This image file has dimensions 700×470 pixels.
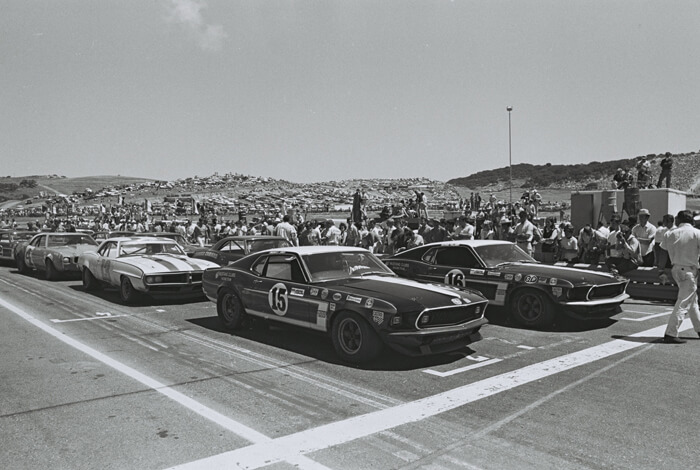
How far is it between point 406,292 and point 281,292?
1.69 m

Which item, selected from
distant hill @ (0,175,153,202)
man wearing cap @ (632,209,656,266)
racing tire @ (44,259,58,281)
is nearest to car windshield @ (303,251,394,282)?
man wearing cap @ (632,209,656,266)

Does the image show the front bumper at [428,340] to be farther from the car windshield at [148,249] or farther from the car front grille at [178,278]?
the car windshield at [148,249]

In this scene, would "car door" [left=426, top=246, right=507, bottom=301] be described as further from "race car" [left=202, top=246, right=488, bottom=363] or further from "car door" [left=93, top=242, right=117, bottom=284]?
"car door" [left=93, top=242, right=117, bottom=284]

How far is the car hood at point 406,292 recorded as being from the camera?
589 centimetres

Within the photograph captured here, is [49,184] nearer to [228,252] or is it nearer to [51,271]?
[51,271]

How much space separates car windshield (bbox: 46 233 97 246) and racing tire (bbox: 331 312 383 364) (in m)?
12.1

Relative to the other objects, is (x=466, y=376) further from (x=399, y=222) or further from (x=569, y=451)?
(x=399, y=222)

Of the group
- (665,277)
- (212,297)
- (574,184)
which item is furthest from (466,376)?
(574,184)

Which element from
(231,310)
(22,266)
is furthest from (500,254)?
(22,266)

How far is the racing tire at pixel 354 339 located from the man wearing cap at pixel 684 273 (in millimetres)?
3717

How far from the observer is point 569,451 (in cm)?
371

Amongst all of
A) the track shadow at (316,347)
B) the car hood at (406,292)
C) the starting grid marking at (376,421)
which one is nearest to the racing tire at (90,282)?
the track shadow at (316,347)

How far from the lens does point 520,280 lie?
26.5ft

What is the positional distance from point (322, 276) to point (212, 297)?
2.42m
